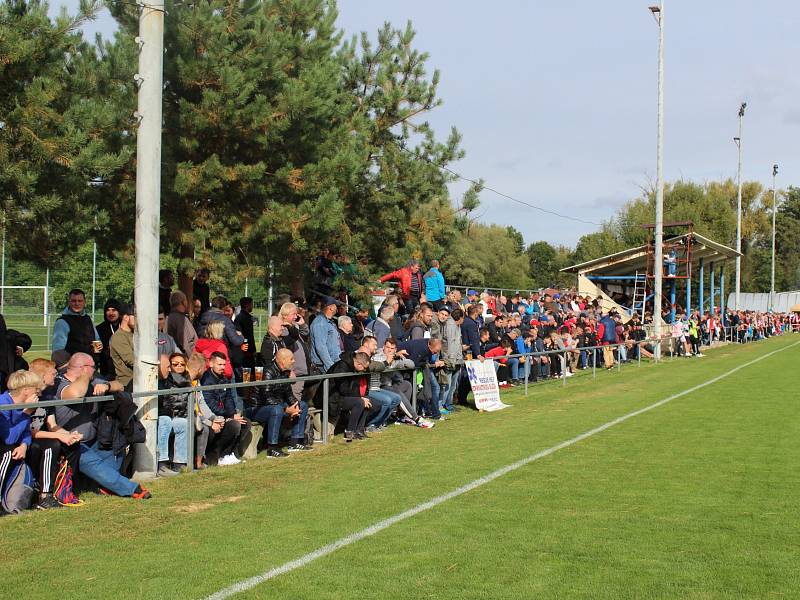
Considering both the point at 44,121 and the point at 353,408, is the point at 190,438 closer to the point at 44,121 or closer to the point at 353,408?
the point at 353,408

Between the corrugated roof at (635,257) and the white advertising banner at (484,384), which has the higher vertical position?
the corrugated roof at (635,257)

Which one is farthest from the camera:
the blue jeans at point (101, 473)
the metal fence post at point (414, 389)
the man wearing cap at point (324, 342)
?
the metal fence post at point (414, 389)

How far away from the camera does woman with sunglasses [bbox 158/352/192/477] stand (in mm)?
10750

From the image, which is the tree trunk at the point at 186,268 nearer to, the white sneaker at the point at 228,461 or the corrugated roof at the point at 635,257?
the white sneaker at the point at 228,461

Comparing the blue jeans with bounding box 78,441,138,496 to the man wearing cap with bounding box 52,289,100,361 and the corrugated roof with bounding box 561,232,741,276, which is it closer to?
the man wearing cap with bounding box 52,289,100,361

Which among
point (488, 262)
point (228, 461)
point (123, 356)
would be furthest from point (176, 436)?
point (488, 262)

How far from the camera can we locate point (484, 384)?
18.3 m

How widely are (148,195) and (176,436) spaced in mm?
2859

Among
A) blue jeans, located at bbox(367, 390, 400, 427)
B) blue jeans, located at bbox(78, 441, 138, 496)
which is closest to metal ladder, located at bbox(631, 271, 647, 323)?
blue jeans, located at bbox(367, 390, 400, 427)

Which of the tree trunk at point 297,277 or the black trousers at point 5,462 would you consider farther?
the tree trunk at point 297,277

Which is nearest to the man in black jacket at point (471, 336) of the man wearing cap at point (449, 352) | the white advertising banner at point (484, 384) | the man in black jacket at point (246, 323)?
the white advertising banner at point (484, 384)

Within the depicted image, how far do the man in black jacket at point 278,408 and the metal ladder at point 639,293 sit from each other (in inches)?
1360

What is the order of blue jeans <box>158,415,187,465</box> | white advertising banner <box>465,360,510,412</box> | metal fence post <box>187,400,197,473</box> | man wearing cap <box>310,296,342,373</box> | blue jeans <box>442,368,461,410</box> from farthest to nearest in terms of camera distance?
white advertising banner <box>465,360,510,412</box> < blue jeans <box>442,368,461,410</box> < man wearing cap <box>310,296,342,373</box> < metal fence post <box>187,400,197,473</box> < blue jeans <box>158,415,187,465</box>

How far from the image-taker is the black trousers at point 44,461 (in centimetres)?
891
